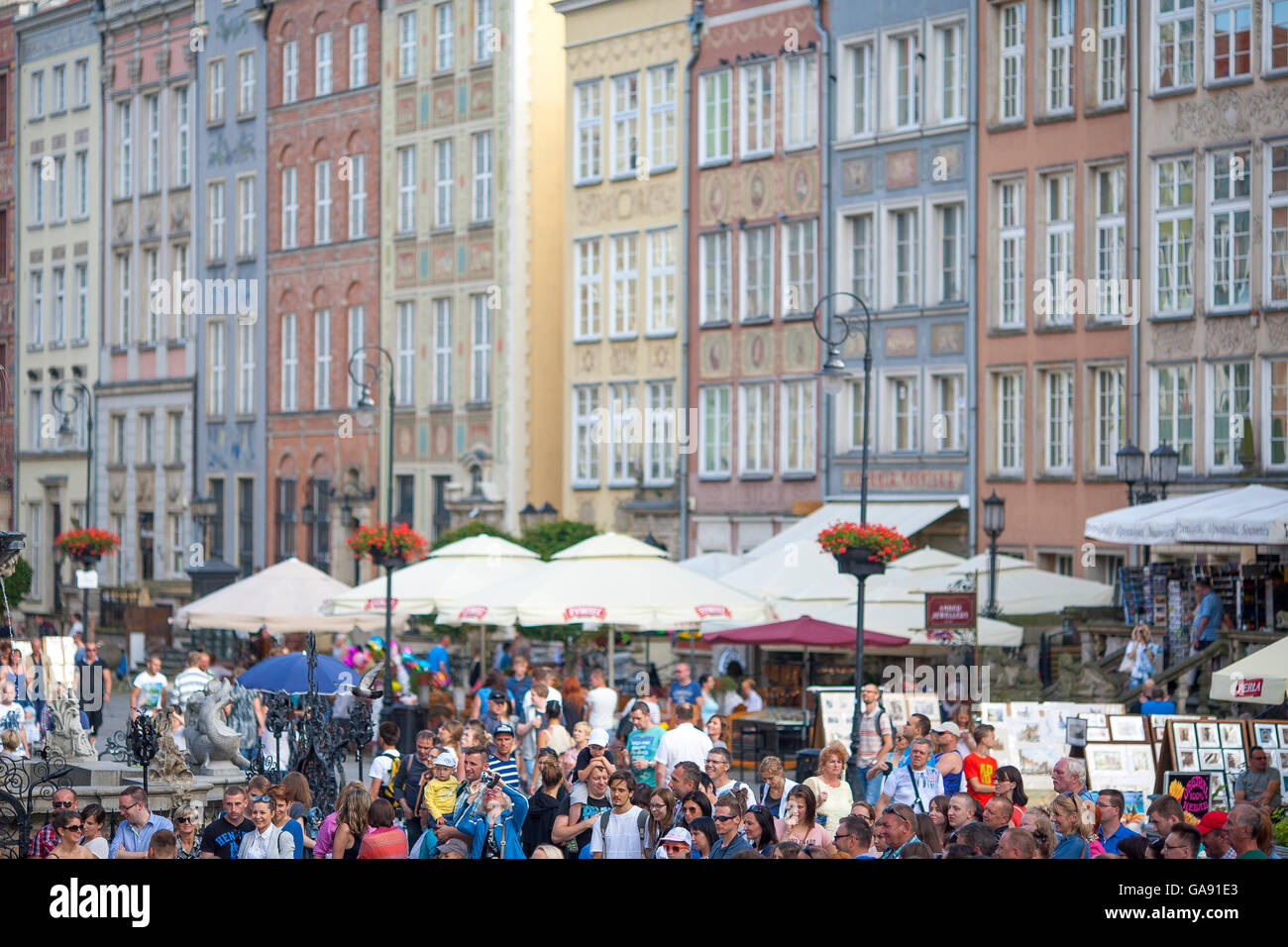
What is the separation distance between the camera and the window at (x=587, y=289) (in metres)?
45.5

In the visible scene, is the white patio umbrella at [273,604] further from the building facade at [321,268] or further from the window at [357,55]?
the window at [357,55]

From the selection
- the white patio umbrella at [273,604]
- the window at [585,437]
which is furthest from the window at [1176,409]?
the window at [585,437]

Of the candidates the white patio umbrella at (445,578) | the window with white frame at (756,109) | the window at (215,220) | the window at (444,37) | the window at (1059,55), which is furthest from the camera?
the window at (215,220)

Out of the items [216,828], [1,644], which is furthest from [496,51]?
[216,828]

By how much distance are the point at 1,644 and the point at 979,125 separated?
19.2 meters

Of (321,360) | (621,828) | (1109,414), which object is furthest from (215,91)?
(621,828)

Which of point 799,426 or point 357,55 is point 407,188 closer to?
point 357,55

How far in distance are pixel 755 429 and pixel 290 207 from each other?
16226 millimetres

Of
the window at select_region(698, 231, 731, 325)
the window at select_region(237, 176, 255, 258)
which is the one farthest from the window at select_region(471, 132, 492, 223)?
the window at select_region(237, 176, 255, 258)

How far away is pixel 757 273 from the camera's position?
42031mm

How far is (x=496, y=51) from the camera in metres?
47.4

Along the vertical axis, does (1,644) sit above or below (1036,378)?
below

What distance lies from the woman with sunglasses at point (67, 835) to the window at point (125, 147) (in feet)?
156
